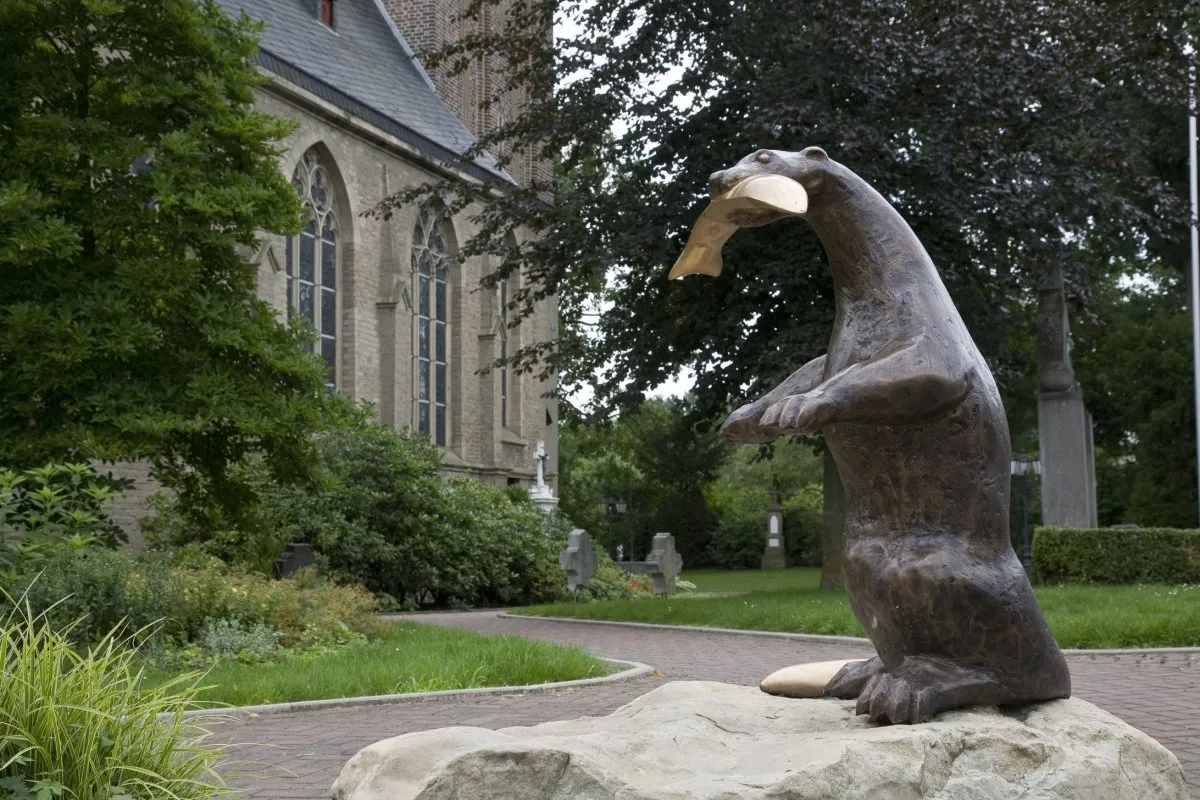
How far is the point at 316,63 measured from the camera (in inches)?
1236

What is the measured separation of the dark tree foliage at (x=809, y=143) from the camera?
16.4m

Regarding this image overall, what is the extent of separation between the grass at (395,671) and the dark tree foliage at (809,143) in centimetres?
650

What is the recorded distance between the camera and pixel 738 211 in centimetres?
446

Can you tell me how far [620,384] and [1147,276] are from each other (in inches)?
1076

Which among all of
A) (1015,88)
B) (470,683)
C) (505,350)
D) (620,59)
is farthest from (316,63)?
(470,683)

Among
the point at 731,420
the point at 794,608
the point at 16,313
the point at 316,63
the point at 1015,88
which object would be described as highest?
the point at 316,63

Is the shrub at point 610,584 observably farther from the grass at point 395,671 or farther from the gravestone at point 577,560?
the grass at point 395,671

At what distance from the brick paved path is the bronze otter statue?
1984 millimetres

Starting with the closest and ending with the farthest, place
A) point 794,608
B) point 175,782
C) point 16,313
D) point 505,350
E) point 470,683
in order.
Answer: point 175,782
point 470,683
point 16,313
point 794,608
point 505,350

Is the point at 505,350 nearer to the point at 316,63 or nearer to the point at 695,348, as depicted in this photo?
the point at 316,63

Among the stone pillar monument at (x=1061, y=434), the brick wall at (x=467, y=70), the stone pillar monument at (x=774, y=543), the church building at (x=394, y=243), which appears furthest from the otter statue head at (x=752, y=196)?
the stone pillar monument at (x=774, y=543)

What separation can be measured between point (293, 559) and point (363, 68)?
1837 centimetres

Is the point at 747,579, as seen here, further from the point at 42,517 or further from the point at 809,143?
the point at 42,517

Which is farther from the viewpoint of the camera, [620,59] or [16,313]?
[620,59]
